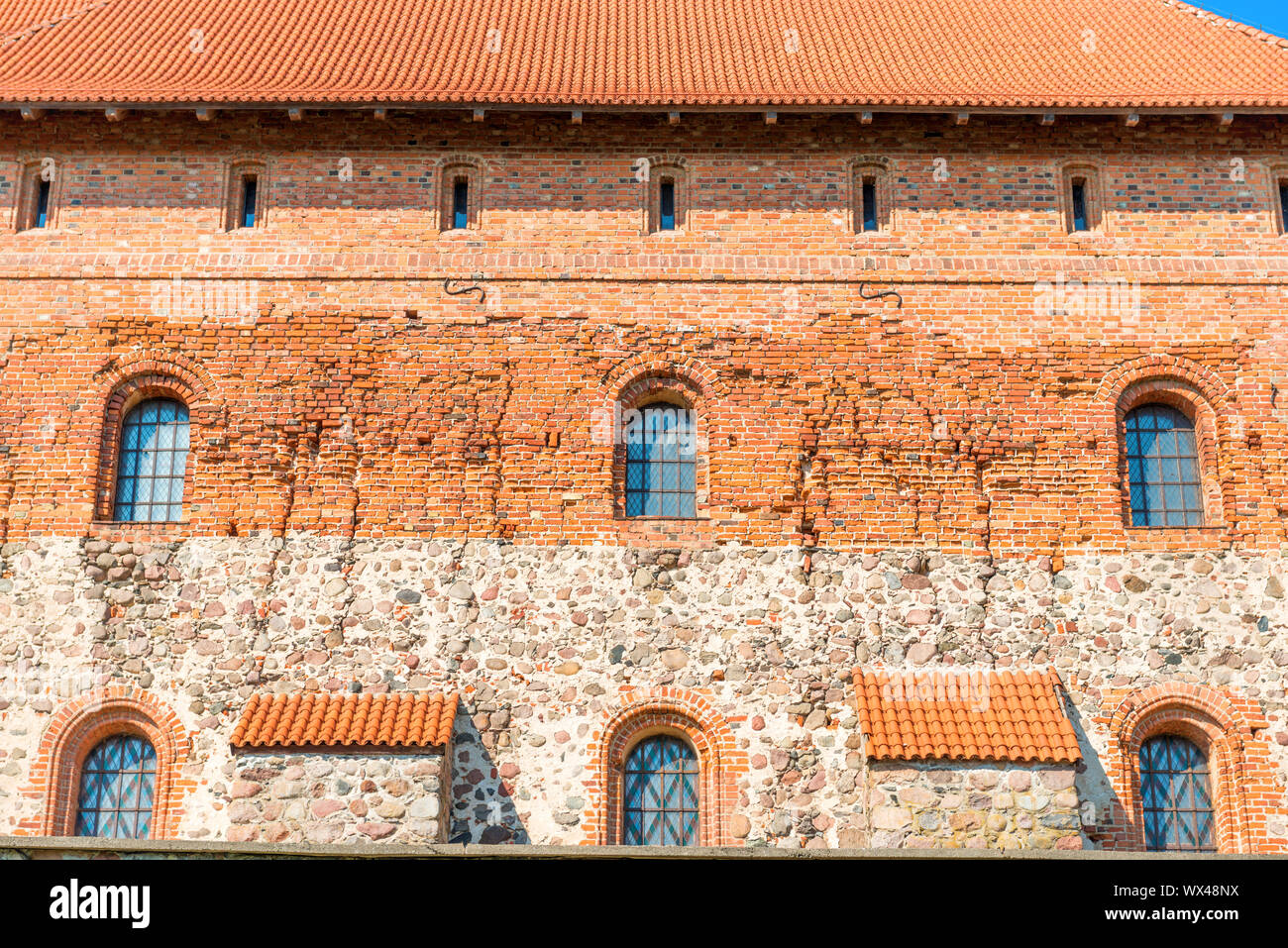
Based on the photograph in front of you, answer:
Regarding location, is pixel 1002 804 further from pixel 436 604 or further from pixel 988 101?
pixel 988 101

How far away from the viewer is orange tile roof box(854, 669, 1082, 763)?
11.8 m

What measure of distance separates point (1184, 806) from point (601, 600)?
552 centimetres

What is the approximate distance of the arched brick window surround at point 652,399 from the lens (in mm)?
Result: 13578

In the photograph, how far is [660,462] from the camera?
540 inches

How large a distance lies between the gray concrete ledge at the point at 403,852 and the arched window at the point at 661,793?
3936mm

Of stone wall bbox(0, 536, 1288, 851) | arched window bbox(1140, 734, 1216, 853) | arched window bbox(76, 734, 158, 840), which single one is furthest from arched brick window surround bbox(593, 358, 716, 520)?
arched window bbox(76, 734, 158, 840)

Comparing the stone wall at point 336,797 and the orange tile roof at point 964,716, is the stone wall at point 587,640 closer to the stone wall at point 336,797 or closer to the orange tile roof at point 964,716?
the orange tile roof at point 964,716

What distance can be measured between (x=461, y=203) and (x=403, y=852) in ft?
25.8

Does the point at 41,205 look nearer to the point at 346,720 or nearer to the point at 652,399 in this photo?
the point at 346,720

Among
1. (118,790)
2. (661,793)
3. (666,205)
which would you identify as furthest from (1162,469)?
(118,790)

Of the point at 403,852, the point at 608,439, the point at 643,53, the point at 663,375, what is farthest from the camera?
the point at 643,53

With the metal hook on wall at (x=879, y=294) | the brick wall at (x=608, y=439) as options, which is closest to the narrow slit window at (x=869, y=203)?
the brick wall at (x=608, y=439)

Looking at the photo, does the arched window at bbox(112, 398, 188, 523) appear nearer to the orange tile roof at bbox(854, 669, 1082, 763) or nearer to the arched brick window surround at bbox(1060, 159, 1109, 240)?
the orange tile roof at bbox(854, 669, 1082, 763)
